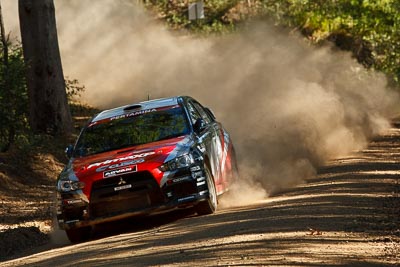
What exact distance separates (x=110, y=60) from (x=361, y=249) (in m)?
27.6

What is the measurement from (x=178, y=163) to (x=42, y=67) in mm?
10138

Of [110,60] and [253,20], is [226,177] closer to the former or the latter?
[110,60]

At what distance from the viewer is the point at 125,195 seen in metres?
13.4

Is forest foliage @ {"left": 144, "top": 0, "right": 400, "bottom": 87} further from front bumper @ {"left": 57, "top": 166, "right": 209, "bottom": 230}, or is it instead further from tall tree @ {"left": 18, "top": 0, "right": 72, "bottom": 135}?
front bumper @ {"left": 57, "top": 166, "right": 209, "bottom": 230}

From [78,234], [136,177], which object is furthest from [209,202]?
[78,234]

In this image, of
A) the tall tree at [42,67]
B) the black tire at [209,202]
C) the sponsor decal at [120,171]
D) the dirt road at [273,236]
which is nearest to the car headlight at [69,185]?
the sponsor decal at [120,171]

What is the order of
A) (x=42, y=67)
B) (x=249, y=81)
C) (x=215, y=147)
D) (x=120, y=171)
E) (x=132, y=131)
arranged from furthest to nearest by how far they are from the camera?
(x=249, y=81) < (x=42, y=67) < (x=215, y=147) < (x=132, y=131) < (x=120, y=171)

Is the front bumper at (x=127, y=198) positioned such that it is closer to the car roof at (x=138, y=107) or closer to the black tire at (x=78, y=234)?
the black tire at (x=78, y=234)

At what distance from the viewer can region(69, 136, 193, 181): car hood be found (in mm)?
13430

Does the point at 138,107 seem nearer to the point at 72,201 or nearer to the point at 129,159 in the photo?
the point at 129,159

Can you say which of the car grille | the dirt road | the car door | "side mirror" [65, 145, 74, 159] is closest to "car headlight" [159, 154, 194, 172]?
the car grille

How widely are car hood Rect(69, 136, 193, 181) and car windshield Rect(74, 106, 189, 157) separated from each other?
0.29 metres

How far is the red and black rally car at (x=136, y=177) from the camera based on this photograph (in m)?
13.4

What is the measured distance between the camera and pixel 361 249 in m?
10.3
